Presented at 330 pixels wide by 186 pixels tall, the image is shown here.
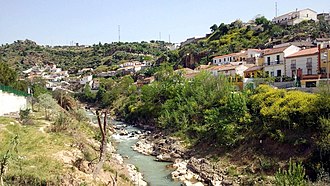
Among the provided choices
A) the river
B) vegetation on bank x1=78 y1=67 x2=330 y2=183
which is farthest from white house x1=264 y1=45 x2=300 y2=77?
the river

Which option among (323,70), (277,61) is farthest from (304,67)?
(277,61)

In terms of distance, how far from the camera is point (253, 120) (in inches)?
1280

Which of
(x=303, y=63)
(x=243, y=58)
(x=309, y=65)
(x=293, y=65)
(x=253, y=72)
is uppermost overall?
(x=243, y=58)

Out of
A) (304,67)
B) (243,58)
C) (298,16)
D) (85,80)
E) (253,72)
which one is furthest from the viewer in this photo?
(85,80)

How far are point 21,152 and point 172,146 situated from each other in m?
18.1

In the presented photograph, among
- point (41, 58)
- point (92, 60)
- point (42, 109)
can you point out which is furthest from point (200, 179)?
point (41, 58)

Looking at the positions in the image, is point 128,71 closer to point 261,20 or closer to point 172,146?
point 261,20

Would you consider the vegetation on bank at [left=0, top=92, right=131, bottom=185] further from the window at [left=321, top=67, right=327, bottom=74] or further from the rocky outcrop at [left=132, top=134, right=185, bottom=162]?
the window at [left=321, top=67, right=327, bottom=74]

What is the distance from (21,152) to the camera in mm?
23328

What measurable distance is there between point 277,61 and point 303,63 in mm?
5420

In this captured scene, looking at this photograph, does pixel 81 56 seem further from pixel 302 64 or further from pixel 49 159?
pixel 49 159

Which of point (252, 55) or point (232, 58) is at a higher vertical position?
point (252, 55)

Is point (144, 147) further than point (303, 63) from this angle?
Yes

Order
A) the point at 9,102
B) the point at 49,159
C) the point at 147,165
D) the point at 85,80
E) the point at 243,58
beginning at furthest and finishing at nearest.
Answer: the point at 85,80 → the point at 243,58 → the point at 9,102 → the point at 147,165 → the point at 49,159
